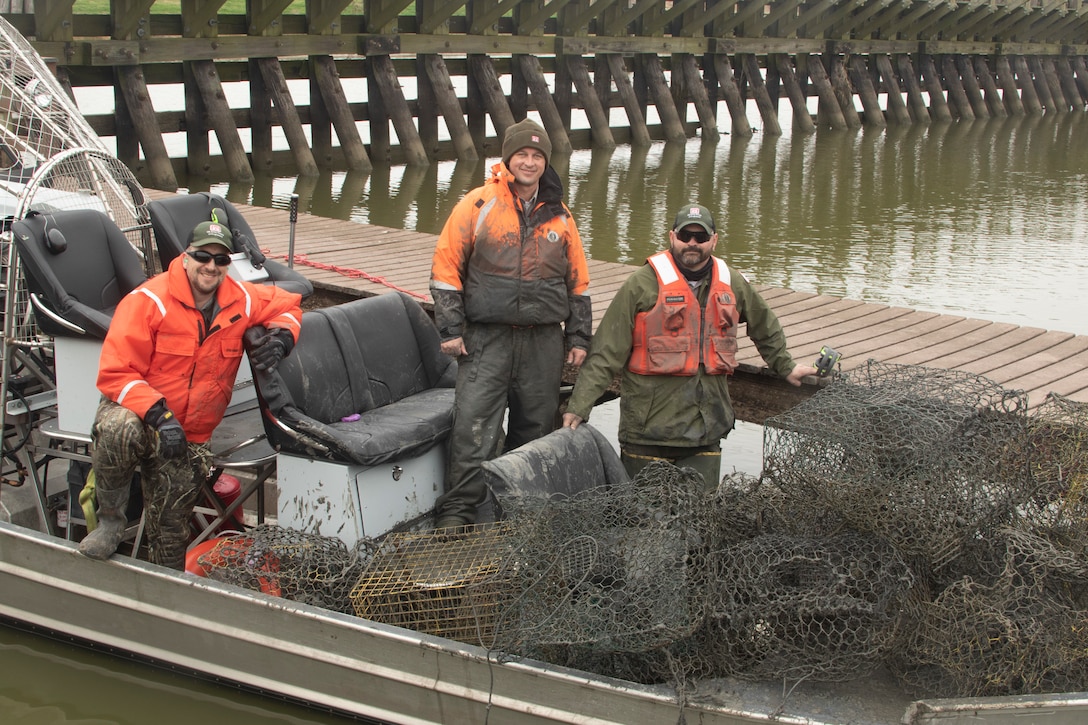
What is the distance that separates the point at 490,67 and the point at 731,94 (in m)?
5.90

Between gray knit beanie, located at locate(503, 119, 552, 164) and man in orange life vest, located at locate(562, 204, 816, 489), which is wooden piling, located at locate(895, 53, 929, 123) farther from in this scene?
gray knit beanie, located at locate(503, 119, 552, 164)

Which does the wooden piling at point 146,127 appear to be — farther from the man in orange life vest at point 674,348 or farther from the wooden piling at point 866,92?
the wooden piling at point 866,92

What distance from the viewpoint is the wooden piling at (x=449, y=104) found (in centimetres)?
1875

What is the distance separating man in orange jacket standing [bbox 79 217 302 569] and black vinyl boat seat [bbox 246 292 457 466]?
14cm

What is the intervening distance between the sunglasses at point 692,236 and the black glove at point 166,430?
2159 millimetres

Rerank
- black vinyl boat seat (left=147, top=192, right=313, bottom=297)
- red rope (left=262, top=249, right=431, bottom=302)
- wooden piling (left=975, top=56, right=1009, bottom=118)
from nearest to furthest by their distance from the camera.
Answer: black vinyl boat seat (left=147, top=192, right=313, bottom=297)
red rope (left=262, top=249, right=431, bottom=302)
wooden piling (left=975, top=56, right=1009, bottom=118)

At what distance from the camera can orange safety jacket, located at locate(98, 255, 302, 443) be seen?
490cm

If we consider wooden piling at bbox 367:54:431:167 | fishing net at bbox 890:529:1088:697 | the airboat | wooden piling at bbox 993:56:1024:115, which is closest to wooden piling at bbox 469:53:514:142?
wooden piling at bbox 367:54:431:167

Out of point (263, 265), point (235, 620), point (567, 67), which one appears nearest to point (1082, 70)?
point (567, 67)

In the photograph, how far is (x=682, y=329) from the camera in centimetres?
529

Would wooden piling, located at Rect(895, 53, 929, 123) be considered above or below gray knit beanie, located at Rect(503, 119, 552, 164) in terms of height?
above

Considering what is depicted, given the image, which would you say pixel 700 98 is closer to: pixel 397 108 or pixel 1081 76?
pixel 397 108

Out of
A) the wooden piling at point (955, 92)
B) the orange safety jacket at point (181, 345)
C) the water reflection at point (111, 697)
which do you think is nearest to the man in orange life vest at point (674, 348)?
the orange safety jacket at point (181, 345)

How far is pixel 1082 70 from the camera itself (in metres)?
34.0
